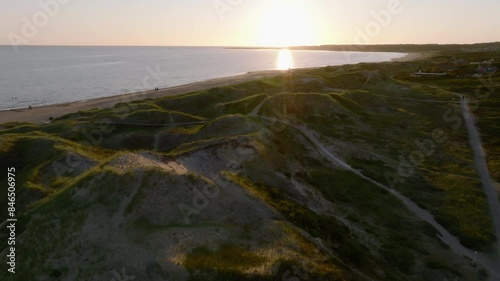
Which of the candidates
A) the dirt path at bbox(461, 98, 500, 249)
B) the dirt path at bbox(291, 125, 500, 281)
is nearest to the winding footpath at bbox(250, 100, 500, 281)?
the dirt path at bbox(291, 125, 500, 281)

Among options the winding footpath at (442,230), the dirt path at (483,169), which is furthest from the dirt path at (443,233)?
the dirt path at (483,169)

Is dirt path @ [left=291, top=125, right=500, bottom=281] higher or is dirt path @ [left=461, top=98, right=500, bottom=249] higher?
dirt path @ [left=461, top=98, right=500, bottom=249]

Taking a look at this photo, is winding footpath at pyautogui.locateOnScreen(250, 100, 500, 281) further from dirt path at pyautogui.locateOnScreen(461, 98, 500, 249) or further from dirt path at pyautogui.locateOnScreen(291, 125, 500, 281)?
dirt path at pyautogui.locateOnScreen(461, 98, 500, 249)

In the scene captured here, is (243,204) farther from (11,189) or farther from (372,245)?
(11,189)

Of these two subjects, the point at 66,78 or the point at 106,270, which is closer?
the point at 106,270

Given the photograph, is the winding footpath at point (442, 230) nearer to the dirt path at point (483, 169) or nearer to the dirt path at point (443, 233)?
the dirt path at point (443, 233)

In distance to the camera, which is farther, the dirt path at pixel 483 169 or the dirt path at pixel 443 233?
the dirt path at pixel 483 169

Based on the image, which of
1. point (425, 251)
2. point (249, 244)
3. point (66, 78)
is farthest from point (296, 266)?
point (66, 78)

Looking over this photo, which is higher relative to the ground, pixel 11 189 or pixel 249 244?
pixel 249 244
